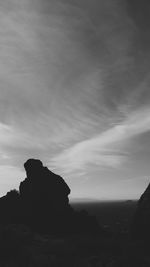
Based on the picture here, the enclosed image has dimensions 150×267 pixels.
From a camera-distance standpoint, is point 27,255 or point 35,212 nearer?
point 27,255

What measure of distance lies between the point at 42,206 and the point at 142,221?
2059 centimetres

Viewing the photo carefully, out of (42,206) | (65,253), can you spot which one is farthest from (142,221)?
(42,206)

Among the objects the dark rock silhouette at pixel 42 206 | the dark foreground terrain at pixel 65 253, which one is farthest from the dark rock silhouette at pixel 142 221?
the dark rock silhouette at pixel 42 206

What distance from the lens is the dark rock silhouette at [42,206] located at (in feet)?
139

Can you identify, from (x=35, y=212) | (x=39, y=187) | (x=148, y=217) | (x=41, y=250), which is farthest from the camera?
(x=39, y=187)

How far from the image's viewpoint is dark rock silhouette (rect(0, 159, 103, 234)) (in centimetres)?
4247

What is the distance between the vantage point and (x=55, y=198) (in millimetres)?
46719

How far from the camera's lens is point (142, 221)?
2952cm

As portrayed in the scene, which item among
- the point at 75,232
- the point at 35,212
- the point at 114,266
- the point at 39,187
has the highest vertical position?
the point at 39,187

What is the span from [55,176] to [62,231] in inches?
443

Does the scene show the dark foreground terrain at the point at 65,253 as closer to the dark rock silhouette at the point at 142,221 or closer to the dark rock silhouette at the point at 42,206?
the dark rock silhouette at the point at 142,221

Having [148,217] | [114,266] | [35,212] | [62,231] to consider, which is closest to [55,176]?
[35,212]

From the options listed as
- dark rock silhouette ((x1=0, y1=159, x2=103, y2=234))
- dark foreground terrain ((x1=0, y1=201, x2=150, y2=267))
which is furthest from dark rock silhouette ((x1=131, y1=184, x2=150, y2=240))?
dark rock silhouette ((x1=0, y1=159, x2=103, y2=234))

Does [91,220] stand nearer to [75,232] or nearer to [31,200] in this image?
[75,232]
